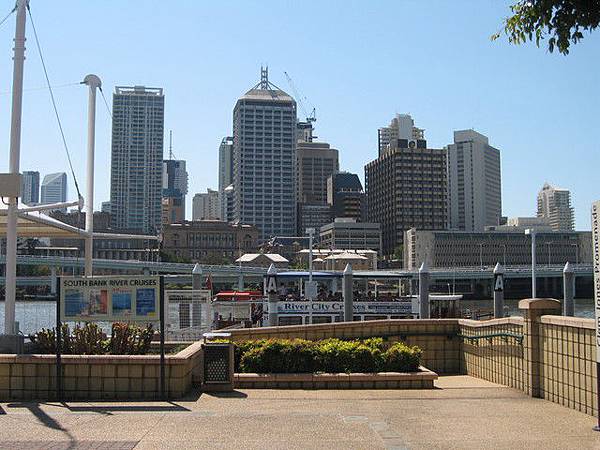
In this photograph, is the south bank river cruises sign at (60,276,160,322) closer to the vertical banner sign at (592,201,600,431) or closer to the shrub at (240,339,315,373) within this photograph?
the shrub at (240,339,315,373)

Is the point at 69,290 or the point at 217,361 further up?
the point at 69,290

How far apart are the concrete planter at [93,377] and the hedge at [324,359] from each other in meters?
2.04

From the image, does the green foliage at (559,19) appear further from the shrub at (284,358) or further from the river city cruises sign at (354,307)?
the river city cruises sign at (354,307)

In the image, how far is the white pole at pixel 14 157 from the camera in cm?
1423

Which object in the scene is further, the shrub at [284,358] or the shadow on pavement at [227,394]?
the shrub at [284,358]

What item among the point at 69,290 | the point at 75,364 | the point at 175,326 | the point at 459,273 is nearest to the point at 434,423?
the point at 75,364

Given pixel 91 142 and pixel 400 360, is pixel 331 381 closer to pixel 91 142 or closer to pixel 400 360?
pixel 400 360

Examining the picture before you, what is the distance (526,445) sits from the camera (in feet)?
26.9

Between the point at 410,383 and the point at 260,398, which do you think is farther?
the point at 410,383

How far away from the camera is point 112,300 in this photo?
12.0 metres

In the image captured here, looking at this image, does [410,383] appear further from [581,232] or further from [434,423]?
[581,232]

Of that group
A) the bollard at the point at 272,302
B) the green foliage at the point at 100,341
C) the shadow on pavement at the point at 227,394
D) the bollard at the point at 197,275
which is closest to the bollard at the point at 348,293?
the bollard at the point at 272,302

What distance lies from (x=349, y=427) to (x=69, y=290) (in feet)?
17.9

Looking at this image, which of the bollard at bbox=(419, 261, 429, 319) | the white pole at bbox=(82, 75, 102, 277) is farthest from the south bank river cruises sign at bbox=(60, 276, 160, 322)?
the bollard at bbox=(419, 261, 429, 319)
